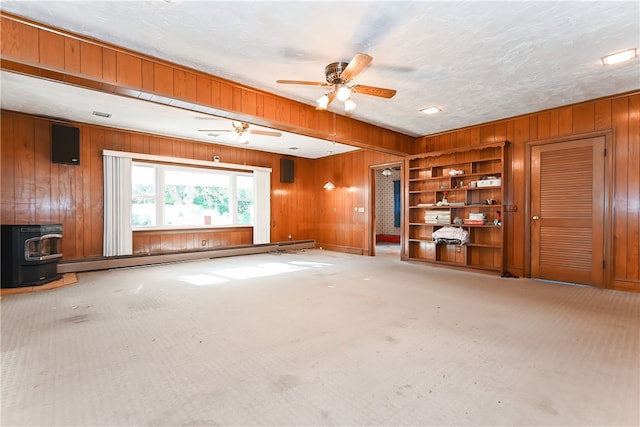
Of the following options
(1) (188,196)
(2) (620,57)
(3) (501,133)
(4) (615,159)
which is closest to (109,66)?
(1) (188,196)

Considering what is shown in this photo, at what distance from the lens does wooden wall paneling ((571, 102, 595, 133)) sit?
4.30 metres

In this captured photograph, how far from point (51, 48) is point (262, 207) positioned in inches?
221

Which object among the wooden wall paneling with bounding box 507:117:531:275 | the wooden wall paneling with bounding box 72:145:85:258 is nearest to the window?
the wooden wall paneling with bounding box 72:145:85:258

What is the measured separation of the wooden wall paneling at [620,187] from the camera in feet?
13.3

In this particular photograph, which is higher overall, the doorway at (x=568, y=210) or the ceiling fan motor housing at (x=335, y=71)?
the ceiling fan motor housing at (x=335, y=71)

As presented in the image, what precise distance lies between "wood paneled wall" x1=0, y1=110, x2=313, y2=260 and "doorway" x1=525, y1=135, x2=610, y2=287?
6.57 m

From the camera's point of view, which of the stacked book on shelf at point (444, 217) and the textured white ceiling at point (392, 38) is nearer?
the textured white ceiling at point (392, 38)

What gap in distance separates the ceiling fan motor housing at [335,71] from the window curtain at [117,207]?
4.79 metres

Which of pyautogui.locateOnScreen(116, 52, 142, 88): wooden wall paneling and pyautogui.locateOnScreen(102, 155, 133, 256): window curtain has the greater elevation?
pyautogui.locateOnScreen(116, 52, 142, 88): wooden wall paneling

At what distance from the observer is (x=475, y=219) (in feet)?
17.5

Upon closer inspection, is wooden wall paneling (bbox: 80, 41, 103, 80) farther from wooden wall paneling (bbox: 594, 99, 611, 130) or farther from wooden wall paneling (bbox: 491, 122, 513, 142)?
wooden wall paneling (bbox: 594, 99, 611, 130)

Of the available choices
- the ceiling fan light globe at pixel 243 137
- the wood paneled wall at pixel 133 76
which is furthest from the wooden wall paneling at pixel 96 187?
the wood paneled wall at pixel 133 76

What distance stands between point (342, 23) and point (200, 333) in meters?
2.98

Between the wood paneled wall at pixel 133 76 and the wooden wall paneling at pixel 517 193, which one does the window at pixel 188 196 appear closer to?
the wood paneled wall at pixel 133 76
